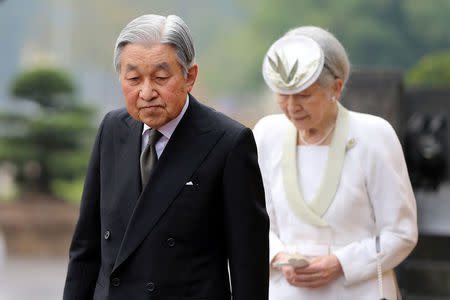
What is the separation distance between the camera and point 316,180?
13.8ft

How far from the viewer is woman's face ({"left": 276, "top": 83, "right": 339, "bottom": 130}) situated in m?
4.07

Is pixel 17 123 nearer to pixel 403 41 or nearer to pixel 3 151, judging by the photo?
pixel 3 151

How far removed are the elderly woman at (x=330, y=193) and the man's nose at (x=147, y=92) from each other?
3.74 feet

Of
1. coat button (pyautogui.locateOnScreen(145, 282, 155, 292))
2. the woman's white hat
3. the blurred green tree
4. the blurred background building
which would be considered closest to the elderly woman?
the woman's white hat

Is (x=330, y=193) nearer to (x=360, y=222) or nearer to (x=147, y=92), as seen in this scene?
(x=360, y=222)

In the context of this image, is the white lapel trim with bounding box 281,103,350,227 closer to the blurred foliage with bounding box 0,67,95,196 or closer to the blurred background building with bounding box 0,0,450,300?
the blurred background building with bounding box 0,0,450,300

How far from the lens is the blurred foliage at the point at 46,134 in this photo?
13.8 metres

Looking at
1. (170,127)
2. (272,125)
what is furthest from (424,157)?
(170,127)

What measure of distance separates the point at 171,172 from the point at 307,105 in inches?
44.0

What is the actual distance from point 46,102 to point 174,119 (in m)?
11.3

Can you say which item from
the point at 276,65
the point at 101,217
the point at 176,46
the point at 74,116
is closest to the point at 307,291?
the point at 276,65

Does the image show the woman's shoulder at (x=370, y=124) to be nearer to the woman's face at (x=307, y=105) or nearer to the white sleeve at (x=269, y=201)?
the woman's face at (x=307, y=105)

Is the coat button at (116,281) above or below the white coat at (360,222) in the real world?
below

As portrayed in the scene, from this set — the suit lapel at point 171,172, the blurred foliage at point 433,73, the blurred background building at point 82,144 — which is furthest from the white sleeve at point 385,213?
the blurred foliage at point 433,73
